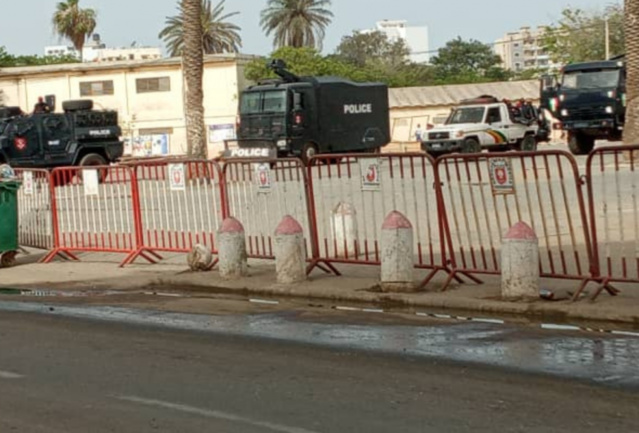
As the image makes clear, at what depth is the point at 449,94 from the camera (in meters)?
64.8

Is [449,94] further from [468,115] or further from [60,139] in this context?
[60,139]

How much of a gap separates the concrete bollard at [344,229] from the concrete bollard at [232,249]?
1189 millimetres

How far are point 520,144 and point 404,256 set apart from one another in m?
31.0

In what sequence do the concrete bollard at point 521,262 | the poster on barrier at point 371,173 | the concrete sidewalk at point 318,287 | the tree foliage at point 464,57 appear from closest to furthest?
the concrete sidewalk at point 318,287 → the concrete bollard at point 521,262 → the poster on barrier at point 371,173 → the tree foliage at point 464,57

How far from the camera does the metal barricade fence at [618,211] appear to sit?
11219mm

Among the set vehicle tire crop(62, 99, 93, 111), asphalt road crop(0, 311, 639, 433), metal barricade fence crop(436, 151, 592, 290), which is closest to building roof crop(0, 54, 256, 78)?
vehicle tire crop(62, 99, 93, 111)

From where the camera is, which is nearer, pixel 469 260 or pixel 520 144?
pixel 469 260

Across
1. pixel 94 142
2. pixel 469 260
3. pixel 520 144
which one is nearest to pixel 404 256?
pixel 469 260

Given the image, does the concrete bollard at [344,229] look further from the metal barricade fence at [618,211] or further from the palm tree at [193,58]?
the palm tree at [193,58]

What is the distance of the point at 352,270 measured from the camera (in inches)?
568

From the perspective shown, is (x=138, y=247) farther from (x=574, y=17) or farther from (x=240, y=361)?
(x=574, y=17)

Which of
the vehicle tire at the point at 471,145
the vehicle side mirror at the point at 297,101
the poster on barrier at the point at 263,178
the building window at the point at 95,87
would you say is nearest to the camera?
the poster on barrier at the point at 263,178

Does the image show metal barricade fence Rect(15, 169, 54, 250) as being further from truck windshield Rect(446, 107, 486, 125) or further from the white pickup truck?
truck windshield Rect(446, 107, 486, 125)

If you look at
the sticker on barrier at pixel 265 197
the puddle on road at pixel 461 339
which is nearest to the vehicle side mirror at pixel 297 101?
the sticker on barrier at pixel 265 197
